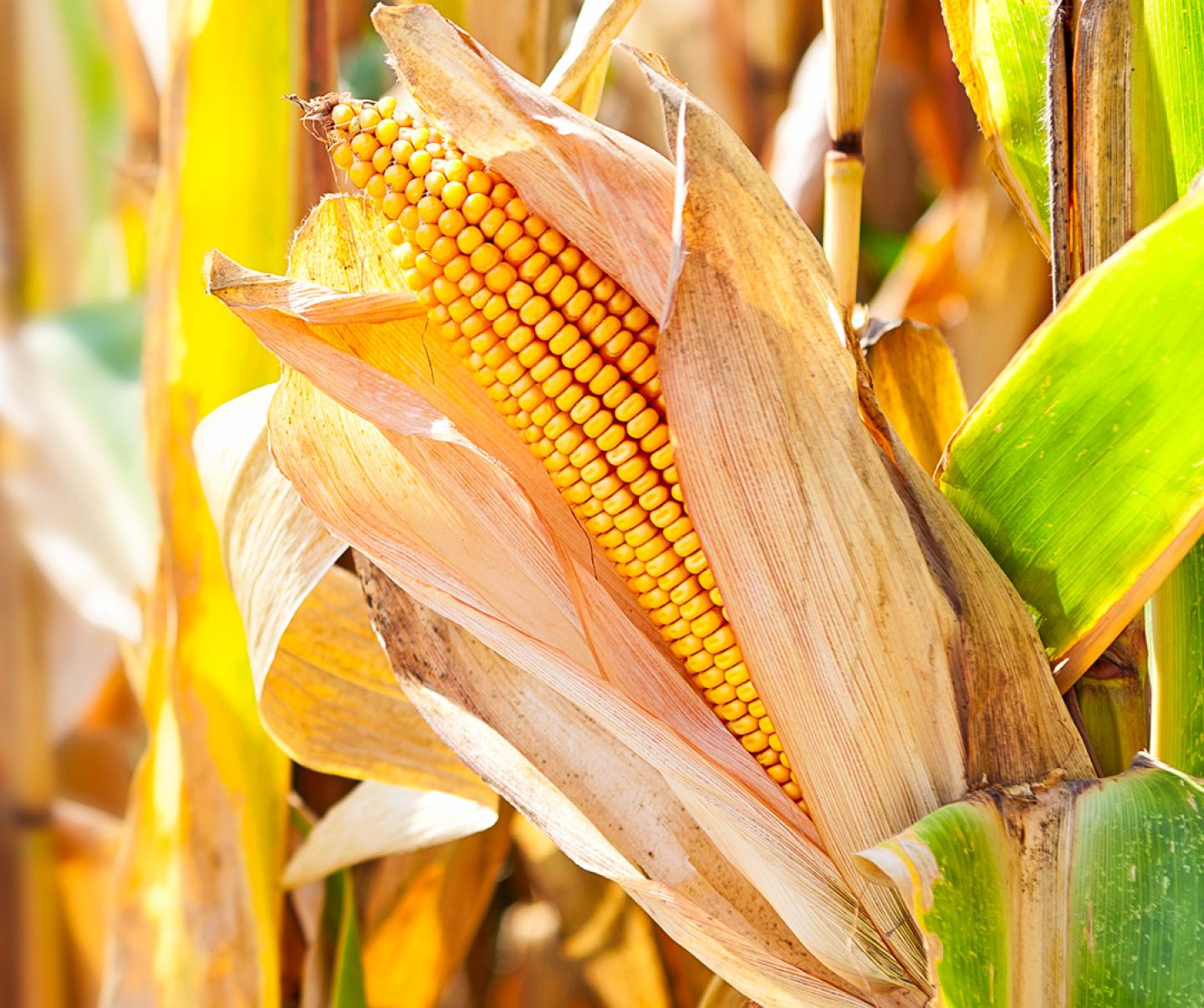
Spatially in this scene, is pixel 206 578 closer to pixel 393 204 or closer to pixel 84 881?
pixel 393 204

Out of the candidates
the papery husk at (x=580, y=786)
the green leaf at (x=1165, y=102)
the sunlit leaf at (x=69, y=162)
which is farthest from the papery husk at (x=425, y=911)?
the sunlit leaf at (x=69, y=162)

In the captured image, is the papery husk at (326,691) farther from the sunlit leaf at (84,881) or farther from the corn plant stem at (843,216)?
the sunlit leaf at (84,881)

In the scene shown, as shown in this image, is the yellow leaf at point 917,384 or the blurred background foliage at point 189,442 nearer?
the yellow leaf at point 917,384

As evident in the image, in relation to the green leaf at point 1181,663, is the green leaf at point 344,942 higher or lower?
lower

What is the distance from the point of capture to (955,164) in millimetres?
1227

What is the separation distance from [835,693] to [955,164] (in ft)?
3.29

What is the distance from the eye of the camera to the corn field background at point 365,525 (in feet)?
1.29

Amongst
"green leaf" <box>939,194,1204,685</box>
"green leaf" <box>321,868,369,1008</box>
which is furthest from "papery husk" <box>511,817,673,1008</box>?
"green leaf" <box>939,194,1204,685</box>

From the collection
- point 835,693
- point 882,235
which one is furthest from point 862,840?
point 882,235

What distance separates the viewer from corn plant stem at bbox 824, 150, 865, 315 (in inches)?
19.3

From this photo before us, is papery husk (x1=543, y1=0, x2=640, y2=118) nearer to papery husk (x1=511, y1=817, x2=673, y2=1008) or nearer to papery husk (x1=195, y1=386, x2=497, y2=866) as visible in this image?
papery husk (x1=195, y1=386, x2=497, y2=866)

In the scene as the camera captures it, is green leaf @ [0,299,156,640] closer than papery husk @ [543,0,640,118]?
No

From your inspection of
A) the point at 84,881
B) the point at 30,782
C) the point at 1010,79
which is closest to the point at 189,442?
the point at 1010,79

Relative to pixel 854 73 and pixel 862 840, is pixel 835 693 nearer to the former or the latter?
pixel 862 840
